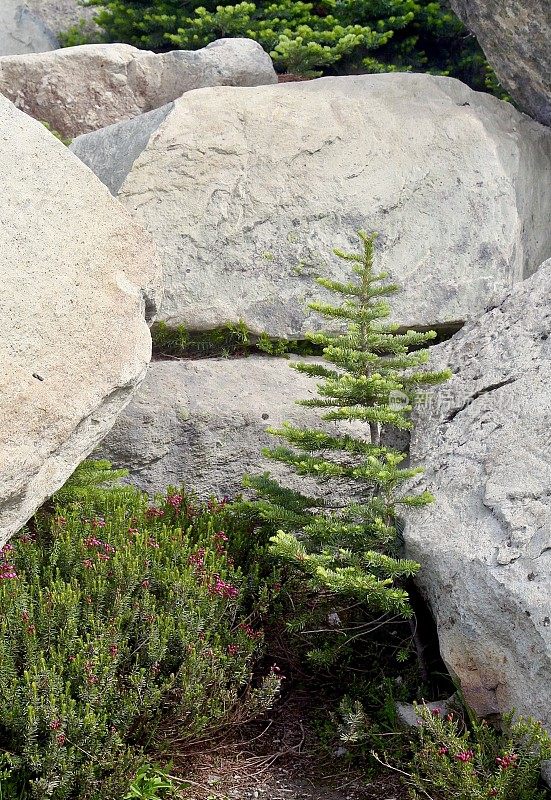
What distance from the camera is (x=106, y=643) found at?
4.00 meters

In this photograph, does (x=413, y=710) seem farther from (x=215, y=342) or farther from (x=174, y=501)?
(x=215, y=342)

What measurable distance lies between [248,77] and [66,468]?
16.2 ft

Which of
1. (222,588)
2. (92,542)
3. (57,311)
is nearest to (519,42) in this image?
(57,311)

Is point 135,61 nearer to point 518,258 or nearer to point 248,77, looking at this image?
point 248,77

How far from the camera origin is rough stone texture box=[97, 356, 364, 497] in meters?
5.87

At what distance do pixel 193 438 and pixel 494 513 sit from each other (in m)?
2.36

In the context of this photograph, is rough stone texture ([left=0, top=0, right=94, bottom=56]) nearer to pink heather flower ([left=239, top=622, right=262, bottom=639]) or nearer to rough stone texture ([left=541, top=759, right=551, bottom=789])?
pink heather flower ([left=239, top=622, right=262, bottom=639])

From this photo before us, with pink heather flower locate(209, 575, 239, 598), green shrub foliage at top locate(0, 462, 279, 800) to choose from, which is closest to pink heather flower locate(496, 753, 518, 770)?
green shrub foliage at top locate(0, 462, 279, 800)

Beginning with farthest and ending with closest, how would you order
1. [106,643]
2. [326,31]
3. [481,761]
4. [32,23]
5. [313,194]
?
[32,23], [326,31], [313,194], [106,643], [481,761]

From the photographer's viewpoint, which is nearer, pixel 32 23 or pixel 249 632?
pixel 249 632

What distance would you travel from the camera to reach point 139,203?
21.6 feet

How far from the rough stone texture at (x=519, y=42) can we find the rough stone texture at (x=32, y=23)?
5.41 meters

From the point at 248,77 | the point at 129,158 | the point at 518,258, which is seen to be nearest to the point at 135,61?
the point at 248,77

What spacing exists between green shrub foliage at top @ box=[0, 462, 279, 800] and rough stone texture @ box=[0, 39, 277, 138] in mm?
4693
